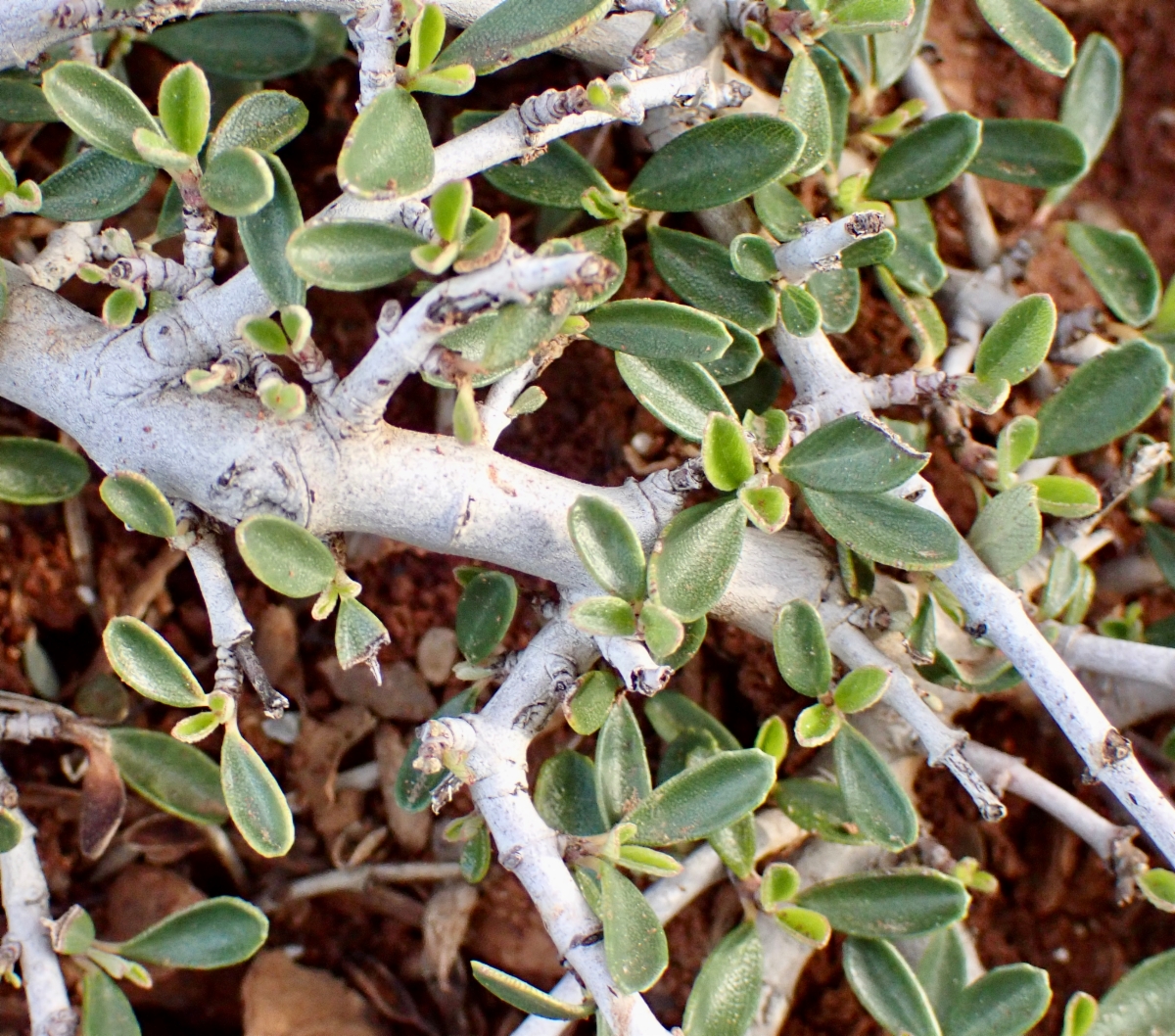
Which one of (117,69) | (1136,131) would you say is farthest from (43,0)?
(1136,131)

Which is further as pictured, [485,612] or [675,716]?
[675,716]

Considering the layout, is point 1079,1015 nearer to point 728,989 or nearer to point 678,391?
point 728,989

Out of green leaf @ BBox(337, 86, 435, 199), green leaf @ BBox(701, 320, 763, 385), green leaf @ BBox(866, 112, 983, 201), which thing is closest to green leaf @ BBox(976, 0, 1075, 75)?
green leaf @ BBox(866, 112, 983, 201)

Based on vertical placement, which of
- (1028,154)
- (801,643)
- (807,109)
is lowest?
(801,643)

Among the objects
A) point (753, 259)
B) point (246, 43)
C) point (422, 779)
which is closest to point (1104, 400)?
point (753, 259)

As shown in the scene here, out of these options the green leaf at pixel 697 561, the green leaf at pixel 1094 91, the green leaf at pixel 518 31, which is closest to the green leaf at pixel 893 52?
the green leaf at pixel 1094 91
